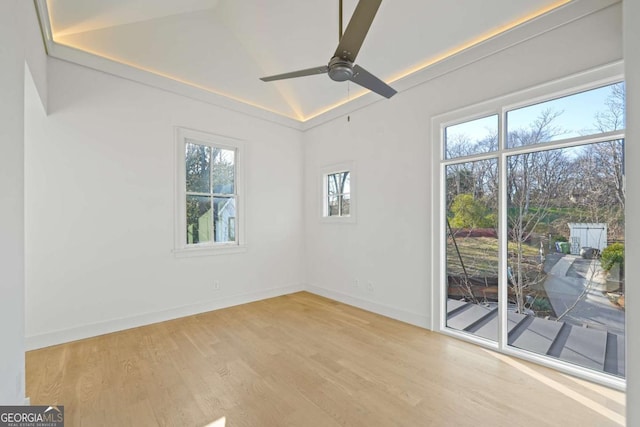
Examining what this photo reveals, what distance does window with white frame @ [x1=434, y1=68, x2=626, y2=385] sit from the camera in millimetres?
2260

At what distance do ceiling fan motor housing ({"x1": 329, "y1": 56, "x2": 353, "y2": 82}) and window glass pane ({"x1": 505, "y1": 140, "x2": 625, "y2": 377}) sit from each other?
198 centimetres

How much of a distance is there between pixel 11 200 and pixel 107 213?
207 centimetres

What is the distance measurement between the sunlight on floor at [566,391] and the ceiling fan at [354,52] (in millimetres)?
2781

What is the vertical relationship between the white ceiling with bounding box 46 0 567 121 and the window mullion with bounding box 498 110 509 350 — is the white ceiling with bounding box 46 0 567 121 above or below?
above

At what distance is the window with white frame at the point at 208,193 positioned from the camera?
12.4ft

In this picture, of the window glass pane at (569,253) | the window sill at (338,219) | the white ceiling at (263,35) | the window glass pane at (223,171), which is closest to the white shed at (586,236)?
the window glass pane at (569,253)

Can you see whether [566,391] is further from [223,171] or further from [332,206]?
[223,171]

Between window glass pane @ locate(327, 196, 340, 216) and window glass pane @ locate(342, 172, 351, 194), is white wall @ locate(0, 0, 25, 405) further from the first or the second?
window glass pane @ locate(327, 196, 340, 216)

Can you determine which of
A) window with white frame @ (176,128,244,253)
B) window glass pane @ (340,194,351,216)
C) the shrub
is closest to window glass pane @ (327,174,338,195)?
window glass pane @ (340,194,351,216)

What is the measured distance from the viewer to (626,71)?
52.3 inches

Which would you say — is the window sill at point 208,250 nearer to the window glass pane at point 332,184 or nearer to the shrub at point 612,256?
the window glass pane at point 332,184

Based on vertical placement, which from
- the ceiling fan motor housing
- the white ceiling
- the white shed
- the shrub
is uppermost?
the white ceiling

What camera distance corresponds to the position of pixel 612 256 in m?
2.24

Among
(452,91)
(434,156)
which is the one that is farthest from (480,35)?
(434,156)
